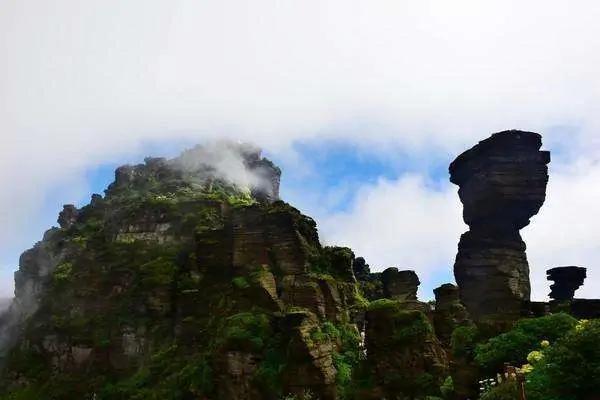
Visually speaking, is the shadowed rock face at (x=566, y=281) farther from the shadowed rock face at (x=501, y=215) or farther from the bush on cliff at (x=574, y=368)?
the bush on cliff at (x=574, y=368)

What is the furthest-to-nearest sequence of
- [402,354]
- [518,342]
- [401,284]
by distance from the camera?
[401,284] < [402,354] < [518,342]

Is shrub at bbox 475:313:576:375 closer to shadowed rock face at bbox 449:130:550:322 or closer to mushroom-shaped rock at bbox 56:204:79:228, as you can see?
shadowed rock face at bbox 449:130:550:322

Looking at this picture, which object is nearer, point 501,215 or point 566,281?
point 501,215

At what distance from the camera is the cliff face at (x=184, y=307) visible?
40.2m

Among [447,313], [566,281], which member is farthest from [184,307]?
[566,281]

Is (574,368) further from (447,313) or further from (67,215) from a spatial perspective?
(67,215)

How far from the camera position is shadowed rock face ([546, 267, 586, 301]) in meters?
66.8

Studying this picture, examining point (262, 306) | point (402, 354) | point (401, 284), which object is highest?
point (401, 284)

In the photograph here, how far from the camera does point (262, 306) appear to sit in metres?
48.4

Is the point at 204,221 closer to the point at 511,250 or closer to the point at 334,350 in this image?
the point at 334,350

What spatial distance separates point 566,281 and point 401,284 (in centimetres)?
2248

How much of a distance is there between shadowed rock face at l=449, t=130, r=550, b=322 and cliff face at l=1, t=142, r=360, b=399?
574 inches

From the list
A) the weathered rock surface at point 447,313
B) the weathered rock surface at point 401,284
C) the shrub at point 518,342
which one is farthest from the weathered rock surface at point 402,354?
the weathered rock surface at point 401,284

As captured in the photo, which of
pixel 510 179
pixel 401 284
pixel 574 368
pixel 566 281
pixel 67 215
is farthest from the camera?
pixel 67 215
